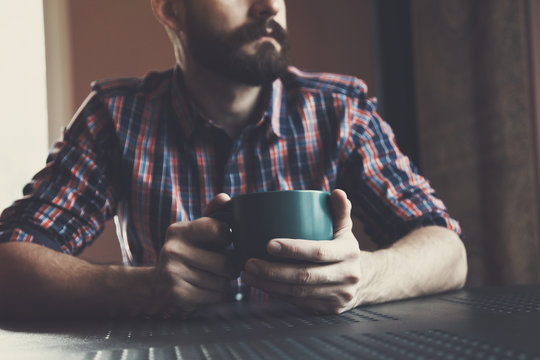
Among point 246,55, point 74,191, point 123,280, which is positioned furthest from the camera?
point 246,55

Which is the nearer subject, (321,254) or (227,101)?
(321,254)

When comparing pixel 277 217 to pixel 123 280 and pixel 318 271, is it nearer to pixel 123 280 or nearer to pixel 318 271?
pixel 318 271

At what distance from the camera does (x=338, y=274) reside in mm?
665

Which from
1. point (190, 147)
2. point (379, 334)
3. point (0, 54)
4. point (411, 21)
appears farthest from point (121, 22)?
point (379, 334)

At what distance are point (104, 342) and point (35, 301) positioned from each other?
314 mm

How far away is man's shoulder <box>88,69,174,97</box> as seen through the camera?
1.24 m

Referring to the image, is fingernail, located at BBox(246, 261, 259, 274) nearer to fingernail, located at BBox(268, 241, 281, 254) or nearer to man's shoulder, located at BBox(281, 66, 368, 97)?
fingernail, located at BBox(268, 241, 281, 254)

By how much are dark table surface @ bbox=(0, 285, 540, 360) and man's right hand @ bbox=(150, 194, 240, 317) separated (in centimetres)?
3

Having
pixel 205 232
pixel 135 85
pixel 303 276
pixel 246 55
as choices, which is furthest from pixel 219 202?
pixel 135 85

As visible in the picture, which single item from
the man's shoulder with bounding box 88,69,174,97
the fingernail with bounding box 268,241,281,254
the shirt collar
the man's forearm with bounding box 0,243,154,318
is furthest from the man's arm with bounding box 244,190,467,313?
the man's shoulder with bounding box 88,69,174,97

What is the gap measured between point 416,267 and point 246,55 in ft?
2.03

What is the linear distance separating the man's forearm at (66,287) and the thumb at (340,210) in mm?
281

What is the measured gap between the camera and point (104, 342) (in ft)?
Answer: 1.81

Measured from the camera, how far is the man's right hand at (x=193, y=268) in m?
0.69
